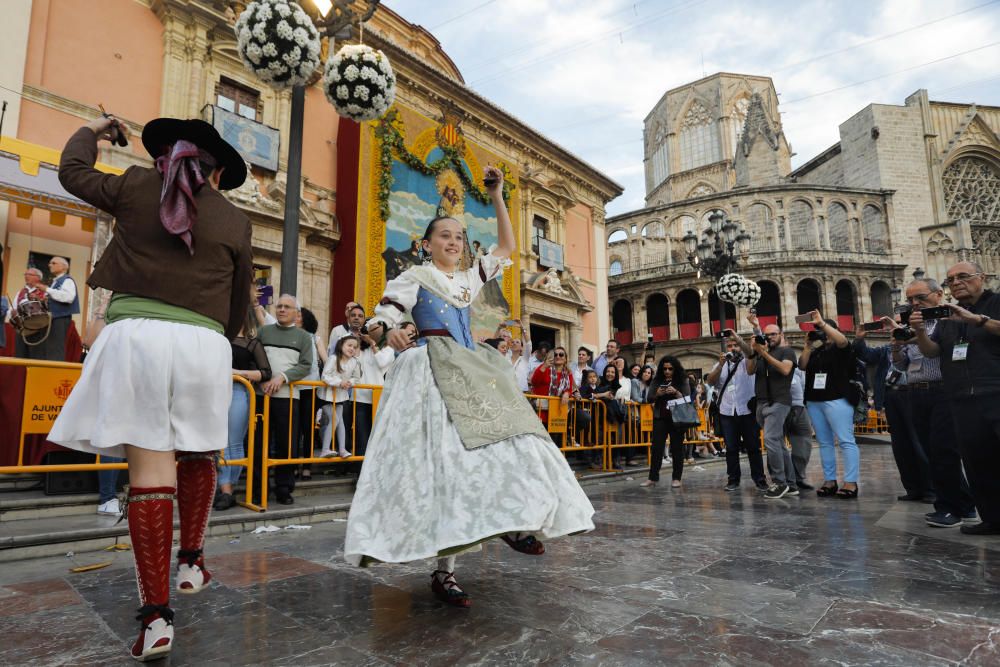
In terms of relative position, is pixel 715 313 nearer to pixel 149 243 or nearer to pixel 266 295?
pixel 266 295

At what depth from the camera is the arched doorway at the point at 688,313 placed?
1395 inches

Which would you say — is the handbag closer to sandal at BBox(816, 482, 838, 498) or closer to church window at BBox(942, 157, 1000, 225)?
sandal at BBox(816, 482, 838, 498)

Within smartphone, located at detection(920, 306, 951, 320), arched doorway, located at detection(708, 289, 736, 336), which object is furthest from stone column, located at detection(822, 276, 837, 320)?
smartphone, located at detection(920, 306, 951, 320)

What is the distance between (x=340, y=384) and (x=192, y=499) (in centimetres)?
385

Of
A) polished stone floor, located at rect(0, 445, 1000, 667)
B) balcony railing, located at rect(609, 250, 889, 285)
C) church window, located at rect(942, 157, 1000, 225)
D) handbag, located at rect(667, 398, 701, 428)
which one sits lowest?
polished stone floor, located at rect(0, 445, 1000, 667)

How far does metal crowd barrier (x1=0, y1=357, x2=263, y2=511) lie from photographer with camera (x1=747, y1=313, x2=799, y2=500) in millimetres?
5500

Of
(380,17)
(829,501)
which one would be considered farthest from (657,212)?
(829,501)

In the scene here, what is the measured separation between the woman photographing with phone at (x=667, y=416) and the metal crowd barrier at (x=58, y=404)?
A: 16.7ft

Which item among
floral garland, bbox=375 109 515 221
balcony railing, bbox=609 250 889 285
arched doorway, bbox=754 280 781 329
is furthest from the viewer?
arched doorway, bbox=754 280 781 329

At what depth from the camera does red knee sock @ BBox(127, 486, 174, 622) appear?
2029 millimetres

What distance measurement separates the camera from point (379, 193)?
14.7 meters

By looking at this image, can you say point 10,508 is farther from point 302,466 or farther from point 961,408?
point 961,408

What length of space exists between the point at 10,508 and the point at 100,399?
3563 mm

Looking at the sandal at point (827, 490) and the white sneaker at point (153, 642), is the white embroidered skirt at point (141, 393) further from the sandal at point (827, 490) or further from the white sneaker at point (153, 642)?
→ the sandal at point (827, 490)
